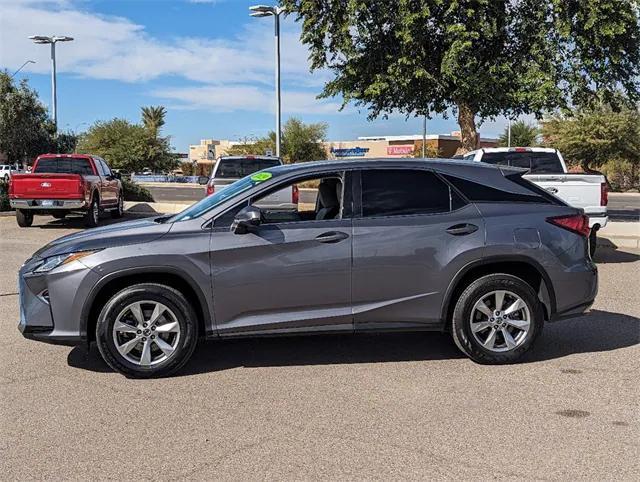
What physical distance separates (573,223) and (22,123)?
32796 millimetres

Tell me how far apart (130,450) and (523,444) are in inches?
92.9

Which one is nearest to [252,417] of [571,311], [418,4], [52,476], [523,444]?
[52,476]

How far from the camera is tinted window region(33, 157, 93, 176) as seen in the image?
17609mm

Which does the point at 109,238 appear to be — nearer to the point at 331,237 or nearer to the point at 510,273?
the point at 331,237

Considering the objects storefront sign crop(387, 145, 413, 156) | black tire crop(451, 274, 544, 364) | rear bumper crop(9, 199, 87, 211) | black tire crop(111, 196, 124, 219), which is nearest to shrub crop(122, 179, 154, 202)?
black tire crop(111, 196, 124, 219)

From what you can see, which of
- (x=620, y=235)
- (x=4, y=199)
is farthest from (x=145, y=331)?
(x=4, y=199)

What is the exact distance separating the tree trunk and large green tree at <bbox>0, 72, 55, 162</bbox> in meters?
23.0

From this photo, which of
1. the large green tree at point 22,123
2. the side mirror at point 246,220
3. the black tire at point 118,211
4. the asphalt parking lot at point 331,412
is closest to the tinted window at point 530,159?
the asphalt parking lot at point 331,412

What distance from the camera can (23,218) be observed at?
682 inches

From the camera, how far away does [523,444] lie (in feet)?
13.4

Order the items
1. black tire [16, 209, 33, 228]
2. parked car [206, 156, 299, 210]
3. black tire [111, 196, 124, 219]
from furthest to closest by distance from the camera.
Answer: black tire [111, 196, 124, 219], black tire [16, 209, 33, 228], parked car [206, 156, 299, 210]

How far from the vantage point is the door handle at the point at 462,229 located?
5.65 metres

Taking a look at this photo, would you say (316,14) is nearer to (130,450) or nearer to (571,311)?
(571,311)

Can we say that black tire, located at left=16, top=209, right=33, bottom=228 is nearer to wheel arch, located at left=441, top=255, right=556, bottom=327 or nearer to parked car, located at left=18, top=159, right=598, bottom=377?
parked car, located at left=18, top=159, right=598, bottom=377
